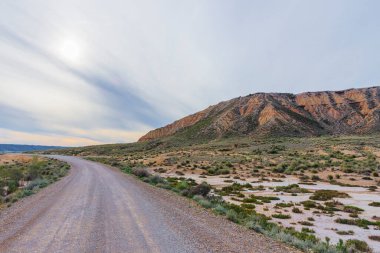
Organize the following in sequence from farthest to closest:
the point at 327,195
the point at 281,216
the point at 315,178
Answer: the point at 315,178 < the point at 327,195 < the point at 281,216

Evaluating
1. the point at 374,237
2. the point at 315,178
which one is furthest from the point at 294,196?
the point at 315,178

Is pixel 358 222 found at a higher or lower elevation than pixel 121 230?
lower

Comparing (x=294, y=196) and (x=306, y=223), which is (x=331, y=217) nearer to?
(x=306, y=223)

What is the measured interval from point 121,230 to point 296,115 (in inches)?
5285

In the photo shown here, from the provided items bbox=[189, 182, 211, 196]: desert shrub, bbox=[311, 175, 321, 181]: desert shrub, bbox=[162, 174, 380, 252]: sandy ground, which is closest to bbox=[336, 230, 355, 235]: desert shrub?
bbox=[162, 174, 380, 252]: sandy ground

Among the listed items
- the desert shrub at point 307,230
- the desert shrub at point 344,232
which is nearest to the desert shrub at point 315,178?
the desert shrub at point 344,232

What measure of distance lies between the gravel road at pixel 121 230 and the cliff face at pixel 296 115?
104 meters

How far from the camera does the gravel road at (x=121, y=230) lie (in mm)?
8930

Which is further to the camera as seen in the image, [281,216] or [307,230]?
[281,216]

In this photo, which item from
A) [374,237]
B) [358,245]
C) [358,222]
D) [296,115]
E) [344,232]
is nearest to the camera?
[358,245]

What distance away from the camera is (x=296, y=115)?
135750 mm

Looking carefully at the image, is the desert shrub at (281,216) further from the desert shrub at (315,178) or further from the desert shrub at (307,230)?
the desert shrub at (315,178)

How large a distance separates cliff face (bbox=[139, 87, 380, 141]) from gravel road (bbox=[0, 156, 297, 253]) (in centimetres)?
10412

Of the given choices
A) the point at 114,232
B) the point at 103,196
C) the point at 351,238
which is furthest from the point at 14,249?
the point at 351,238
